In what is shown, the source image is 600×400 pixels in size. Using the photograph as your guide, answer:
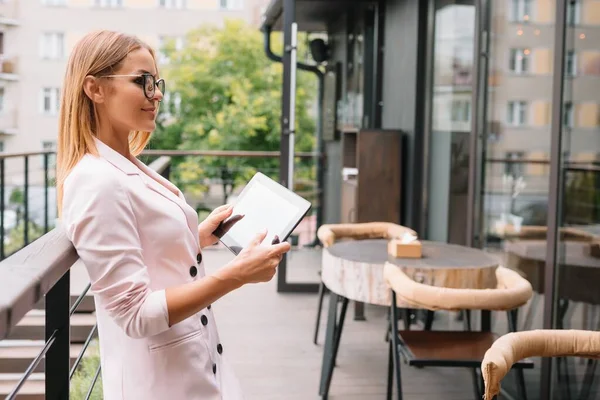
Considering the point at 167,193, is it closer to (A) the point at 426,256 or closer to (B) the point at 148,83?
(B) the point at 148,83

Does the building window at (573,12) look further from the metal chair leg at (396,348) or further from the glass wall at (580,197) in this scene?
the metal chair leg at (396,348)

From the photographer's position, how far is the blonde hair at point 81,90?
4.28ft

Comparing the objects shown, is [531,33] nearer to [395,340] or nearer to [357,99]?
[395,340]

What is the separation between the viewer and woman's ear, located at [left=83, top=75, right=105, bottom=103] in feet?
4.28

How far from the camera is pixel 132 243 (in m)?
1.21

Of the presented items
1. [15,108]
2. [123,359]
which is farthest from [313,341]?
[15,108]

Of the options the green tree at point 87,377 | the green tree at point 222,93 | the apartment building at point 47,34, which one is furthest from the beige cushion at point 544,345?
the apartment building at point 47,34

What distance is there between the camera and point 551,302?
10.1 feet

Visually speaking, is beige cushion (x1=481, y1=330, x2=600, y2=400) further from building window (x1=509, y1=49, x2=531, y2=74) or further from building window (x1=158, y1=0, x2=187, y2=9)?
building window (x1=158, y1=0, x2=187, y2=9)

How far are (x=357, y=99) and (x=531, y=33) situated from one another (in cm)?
301

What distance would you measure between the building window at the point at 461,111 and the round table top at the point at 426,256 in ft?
3.02

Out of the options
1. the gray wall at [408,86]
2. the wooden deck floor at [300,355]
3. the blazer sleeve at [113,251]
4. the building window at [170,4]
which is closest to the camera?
the blazer sleeve at [113,251]

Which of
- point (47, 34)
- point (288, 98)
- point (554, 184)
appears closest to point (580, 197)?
point (554, 184)

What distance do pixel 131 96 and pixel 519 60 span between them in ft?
8.20
